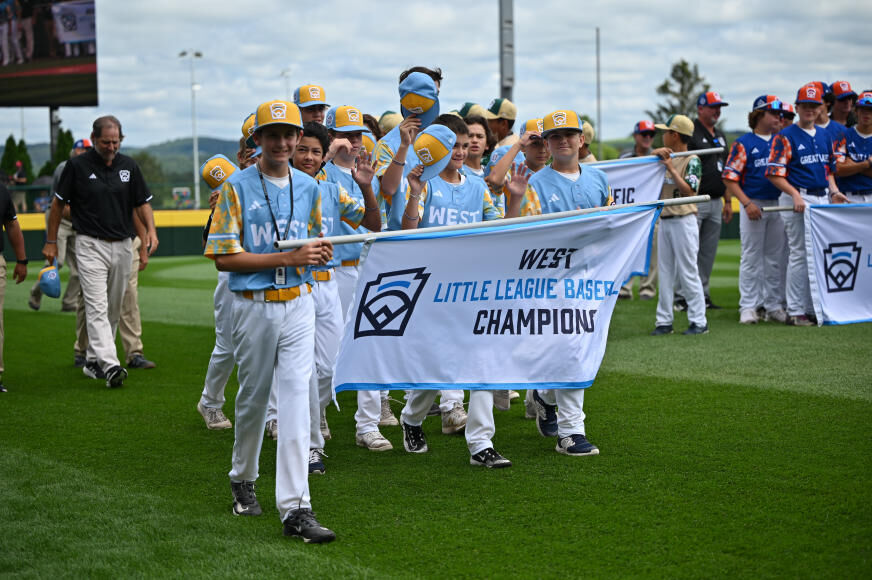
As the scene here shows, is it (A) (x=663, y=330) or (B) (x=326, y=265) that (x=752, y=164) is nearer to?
(A) (x=663, y=330)

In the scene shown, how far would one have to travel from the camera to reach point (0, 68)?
90.9ft

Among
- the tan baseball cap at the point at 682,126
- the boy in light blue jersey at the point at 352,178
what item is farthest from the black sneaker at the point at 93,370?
the tan baseball cap at the point at 682,126

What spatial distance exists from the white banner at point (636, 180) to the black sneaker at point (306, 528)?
256 inches

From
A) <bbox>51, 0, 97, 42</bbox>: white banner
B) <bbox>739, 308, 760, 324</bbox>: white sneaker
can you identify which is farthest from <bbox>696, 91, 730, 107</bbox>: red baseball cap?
<bbox>51, 0, 97, 42</bbox>: white banner

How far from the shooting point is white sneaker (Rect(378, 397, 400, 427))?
7430 millimetres

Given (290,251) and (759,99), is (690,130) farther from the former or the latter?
(290,251)

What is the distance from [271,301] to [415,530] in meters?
1.32

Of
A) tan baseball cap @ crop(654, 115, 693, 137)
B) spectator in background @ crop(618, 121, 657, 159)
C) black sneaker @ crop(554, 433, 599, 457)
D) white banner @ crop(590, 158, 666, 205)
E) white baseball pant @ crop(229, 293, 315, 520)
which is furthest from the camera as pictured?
spectator in background @ crop(618, 121, 657, 159)

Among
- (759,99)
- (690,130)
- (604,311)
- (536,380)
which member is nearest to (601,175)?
(604,311)

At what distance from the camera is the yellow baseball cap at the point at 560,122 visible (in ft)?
20.4

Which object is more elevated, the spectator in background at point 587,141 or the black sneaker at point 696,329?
the spectator in background at point 587,141

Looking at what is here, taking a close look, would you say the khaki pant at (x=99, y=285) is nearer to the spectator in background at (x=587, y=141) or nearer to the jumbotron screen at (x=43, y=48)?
the spectator in background at (x=587, y=141)

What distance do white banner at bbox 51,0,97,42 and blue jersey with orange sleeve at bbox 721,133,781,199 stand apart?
22.1 m

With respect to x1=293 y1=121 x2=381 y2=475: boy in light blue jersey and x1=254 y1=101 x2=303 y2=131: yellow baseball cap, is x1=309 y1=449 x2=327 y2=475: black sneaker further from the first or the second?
x1=254 y1=101 x2=303 y2=131: yellow baseball cap
